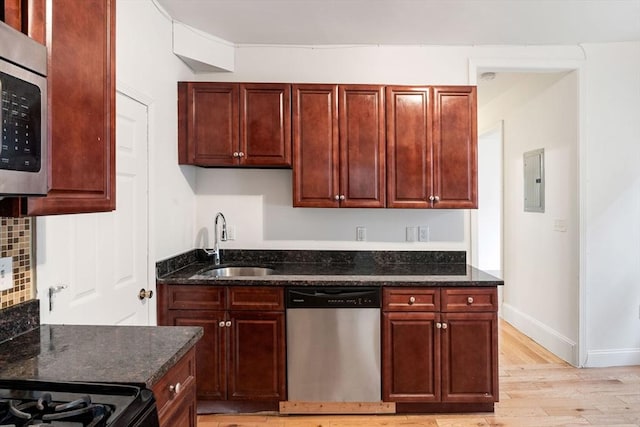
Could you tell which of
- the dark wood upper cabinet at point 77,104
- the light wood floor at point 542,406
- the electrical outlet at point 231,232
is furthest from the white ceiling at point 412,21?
the light wood floor at point 542,406

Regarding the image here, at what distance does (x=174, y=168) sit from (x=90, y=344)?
1637 mm

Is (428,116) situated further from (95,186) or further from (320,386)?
(95,186)

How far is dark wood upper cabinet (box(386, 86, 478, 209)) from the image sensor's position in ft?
9.26

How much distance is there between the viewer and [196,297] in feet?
8.30

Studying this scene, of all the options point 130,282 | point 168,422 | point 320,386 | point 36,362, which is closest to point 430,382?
point 320,386

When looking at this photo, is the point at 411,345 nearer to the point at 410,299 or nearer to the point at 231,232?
the point at 410,299

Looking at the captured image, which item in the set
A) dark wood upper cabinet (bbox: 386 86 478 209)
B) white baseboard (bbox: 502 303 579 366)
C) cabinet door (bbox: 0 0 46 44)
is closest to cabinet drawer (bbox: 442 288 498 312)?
dark wood upper cabinet (bbox: 386 86 478 209)

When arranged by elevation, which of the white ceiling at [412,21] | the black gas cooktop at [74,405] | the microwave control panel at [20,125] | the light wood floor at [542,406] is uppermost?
the white ceiling at [412,21]

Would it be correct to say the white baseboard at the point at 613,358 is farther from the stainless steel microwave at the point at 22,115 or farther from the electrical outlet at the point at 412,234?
the stainless steel microwave at the point at 22,115

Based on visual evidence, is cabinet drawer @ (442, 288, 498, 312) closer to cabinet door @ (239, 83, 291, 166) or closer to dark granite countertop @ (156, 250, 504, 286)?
dark granite countertop @ (156, 250, 504, 286)

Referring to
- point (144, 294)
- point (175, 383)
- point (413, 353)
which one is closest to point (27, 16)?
point (175, 383)

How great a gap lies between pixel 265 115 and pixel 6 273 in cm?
187

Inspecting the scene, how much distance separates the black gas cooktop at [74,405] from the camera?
2.90 ft

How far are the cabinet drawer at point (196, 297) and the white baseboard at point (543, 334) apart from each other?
116 inches
